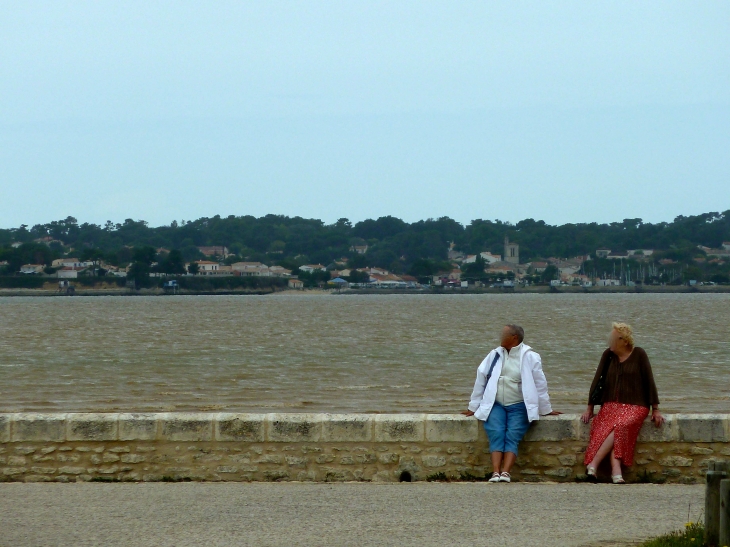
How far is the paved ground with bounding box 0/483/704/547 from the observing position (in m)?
6.18

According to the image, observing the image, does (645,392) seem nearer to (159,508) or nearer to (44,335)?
(159,508)

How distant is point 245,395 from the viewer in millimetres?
22469

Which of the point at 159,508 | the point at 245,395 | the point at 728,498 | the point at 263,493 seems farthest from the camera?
the point at 245,395

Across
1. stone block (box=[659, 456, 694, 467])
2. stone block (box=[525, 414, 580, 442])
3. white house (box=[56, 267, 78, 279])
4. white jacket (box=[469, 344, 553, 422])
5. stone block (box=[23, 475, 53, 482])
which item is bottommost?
white house (box=[56, 267, 78, 279])

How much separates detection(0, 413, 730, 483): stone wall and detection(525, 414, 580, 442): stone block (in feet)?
0.05

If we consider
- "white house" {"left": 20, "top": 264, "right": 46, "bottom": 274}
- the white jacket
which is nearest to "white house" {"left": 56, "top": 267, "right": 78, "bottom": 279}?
"white house" {"left": 20, "top": 264, "right": 46, "bottom": 274}

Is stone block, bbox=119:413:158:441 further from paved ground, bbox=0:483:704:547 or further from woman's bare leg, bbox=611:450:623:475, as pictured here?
woman's bare leg, bbox=611:450:623:475

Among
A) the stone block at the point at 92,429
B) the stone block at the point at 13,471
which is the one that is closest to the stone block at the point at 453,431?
the stone block at the point at 92,429

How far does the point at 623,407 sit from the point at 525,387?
738 millimetres

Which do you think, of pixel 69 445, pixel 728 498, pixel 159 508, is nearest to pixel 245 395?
pixel 69 445

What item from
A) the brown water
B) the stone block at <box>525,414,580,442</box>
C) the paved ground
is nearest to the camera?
the paved ground

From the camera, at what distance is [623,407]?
26.3 ft

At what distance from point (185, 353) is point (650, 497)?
3163 centimetres

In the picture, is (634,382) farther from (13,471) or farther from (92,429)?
(13,471)
